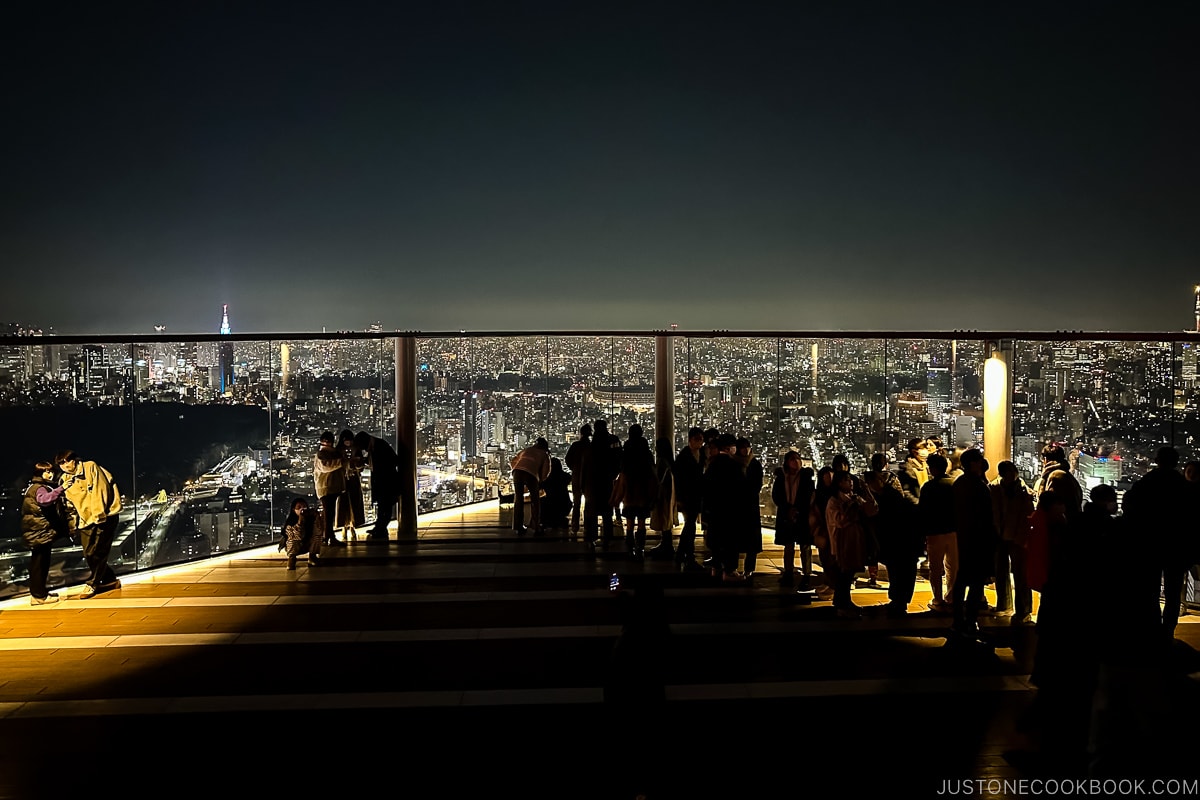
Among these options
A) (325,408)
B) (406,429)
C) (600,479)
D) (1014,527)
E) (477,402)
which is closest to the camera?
(1014,527)

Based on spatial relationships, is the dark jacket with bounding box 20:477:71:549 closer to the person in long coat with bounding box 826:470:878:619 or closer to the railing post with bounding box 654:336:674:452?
the railing post with bounding box 654:336:674:452

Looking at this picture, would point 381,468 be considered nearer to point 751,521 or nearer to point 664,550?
point 664,550

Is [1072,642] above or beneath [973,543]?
beneath

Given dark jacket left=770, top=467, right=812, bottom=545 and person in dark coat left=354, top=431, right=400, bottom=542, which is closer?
dark jacket left=770, top=467, right=812, bottom=545

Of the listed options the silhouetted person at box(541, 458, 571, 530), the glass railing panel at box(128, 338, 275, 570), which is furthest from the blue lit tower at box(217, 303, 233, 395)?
the silhouetted person at box(541, 458, 571, 530)

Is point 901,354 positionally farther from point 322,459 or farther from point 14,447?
point 14,447

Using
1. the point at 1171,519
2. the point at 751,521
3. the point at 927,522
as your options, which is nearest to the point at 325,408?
the point at 751,521

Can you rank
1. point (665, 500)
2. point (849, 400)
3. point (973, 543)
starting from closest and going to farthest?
point (973, 543) → point (665, 500) → point (849, 400)

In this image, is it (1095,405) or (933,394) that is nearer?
(1095,405)
